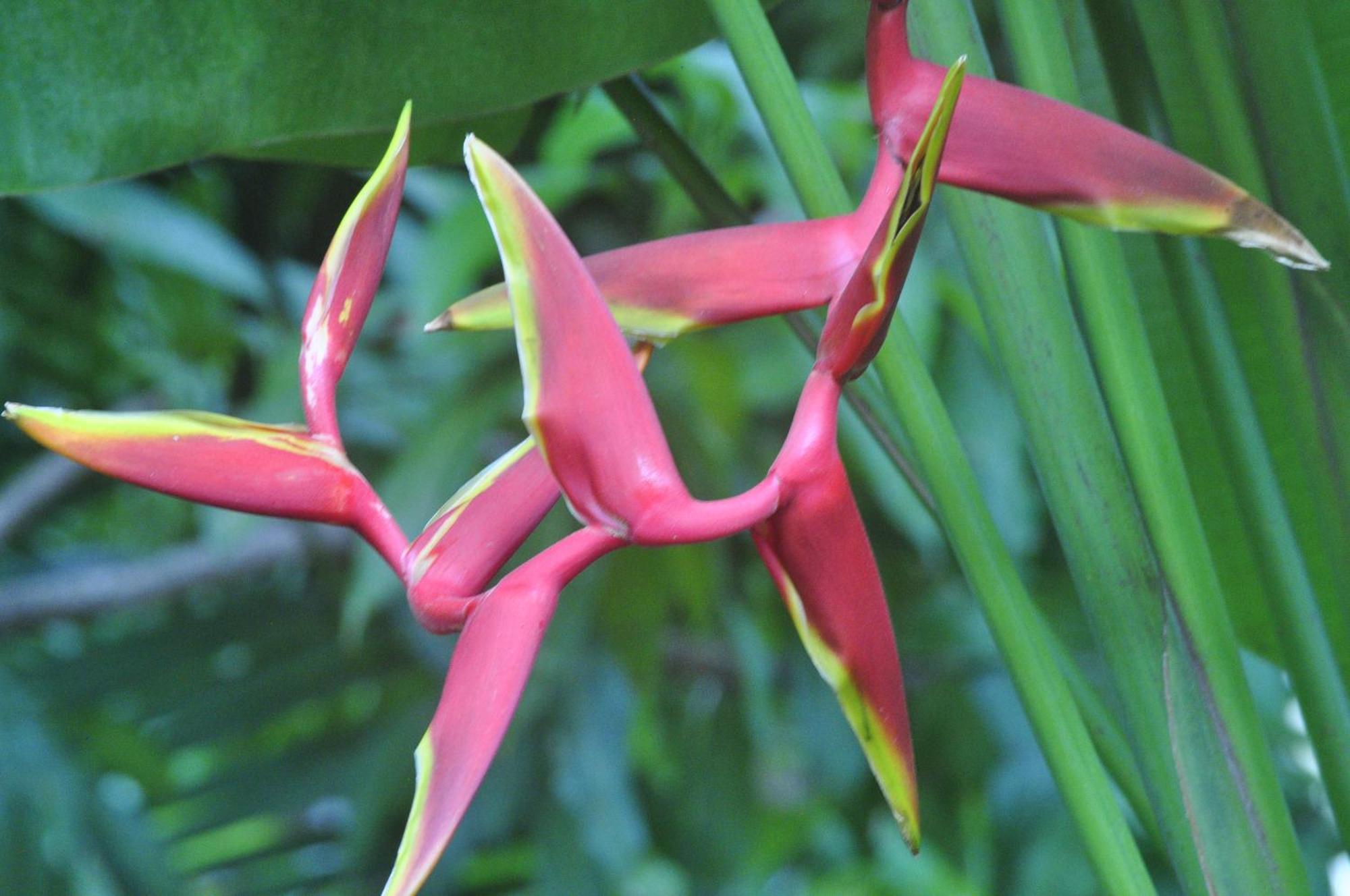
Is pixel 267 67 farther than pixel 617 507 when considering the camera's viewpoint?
Yes

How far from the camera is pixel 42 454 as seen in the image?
2.98ft

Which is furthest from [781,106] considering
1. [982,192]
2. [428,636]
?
[428,636]

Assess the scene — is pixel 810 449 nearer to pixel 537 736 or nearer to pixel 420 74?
pixel 420 74

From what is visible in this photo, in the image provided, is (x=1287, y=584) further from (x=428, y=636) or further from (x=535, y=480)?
(x=428, y=636)

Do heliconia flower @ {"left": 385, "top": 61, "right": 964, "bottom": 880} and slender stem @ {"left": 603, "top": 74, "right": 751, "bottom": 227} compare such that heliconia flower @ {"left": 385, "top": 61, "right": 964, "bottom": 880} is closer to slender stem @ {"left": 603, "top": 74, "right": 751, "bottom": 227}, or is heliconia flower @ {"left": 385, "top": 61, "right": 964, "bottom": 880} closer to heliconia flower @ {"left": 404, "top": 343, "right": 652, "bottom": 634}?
heliconia flower @ {"left": 404, "top": 343, "right": 652, "bottom": 634}

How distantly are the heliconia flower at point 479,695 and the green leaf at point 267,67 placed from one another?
0.13 m

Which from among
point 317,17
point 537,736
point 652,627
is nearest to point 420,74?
point 317,17

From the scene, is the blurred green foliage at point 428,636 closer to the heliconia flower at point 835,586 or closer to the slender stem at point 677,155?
the slender stem at point 677,155

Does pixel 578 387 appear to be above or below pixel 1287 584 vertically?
above

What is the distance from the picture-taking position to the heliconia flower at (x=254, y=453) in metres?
0.13

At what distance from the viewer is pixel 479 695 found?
12 centimetres

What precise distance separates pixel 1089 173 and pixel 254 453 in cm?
10

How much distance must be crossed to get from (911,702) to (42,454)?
0.69m

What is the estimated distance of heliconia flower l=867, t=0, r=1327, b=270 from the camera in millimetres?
140
